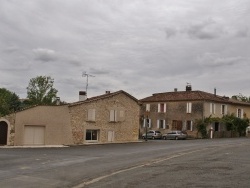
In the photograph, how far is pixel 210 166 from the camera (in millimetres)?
19078

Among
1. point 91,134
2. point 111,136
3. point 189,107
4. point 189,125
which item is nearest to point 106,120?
point 111,136

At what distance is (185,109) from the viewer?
61.9 meters

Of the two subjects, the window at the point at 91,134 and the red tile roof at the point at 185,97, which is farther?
the red tile roof at the point at 185,97

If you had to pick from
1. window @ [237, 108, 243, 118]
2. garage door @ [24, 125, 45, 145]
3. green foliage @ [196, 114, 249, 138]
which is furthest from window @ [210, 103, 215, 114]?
garage door @ [24, 125, 45, 145]

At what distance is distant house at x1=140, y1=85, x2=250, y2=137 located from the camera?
6047 centimetres

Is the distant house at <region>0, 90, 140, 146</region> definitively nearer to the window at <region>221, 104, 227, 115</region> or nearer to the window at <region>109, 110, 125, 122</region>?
the window at <region>109, 110, 125, 122</region>

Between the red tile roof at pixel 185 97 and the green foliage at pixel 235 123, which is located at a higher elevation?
the red tile roof at pixel 185 97

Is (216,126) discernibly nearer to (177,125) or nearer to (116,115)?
(177,125)

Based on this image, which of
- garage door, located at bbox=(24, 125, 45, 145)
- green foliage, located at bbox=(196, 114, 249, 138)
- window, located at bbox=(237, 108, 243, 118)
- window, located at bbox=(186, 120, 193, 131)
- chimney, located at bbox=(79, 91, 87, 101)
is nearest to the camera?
garage door, located at bbox=(24, 125, 45, 145)

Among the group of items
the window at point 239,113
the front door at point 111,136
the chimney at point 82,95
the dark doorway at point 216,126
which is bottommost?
the front door at point 111,136

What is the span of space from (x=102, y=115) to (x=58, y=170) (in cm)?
2722

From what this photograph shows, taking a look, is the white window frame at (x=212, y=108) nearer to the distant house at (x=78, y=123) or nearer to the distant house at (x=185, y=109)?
the distant house at (x=185, y=109)

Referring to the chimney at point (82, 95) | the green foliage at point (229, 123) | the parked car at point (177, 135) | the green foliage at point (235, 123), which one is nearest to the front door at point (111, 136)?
the chimney at point (82, 95)

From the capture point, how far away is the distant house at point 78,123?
135 ft
